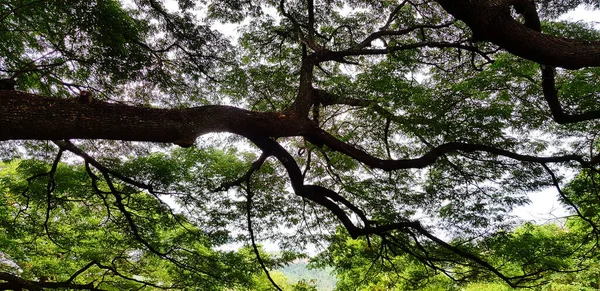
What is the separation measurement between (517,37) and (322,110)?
3265mm

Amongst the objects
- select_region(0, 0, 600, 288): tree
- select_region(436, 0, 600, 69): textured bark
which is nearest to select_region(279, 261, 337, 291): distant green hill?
select_region(0, 0, 600, 288): tree

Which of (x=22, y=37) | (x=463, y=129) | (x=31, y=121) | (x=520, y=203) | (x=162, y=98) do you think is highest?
(x=162, y=98)

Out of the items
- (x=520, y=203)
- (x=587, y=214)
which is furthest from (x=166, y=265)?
(x=587, y=214)

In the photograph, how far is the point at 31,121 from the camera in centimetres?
165

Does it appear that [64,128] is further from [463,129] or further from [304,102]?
[463,129]

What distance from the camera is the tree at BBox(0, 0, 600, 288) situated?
113 inches

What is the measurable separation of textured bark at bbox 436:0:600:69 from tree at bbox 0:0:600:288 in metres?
0.01

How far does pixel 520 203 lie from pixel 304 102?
2752 millimetres

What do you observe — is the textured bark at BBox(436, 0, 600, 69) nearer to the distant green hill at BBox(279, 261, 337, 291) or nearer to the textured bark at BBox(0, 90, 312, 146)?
the textured bark at BBox(0, 90, 312, 146)

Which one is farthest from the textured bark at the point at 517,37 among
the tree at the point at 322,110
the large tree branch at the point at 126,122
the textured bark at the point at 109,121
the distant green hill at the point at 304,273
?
the distant green hill at the point at 304,273

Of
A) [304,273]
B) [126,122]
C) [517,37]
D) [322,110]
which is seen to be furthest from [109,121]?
[304,273]

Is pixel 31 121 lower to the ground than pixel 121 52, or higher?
lower

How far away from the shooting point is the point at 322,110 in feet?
17.2

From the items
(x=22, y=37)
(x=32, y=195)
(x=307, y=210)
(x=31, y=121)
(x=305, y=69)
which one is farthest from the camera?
(x=307, y=210)
